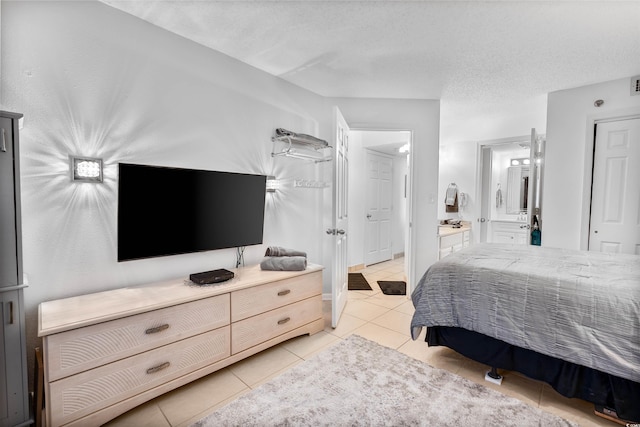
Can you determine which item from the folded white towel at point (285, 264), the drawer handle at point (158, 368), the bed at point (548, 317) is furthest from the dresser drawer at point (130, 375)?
the bed at point (548, 317)

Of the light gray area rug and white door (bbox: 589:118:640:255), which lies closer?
the light gray area rug

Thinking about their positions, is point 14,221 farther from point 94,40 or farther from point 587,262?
point 587,262

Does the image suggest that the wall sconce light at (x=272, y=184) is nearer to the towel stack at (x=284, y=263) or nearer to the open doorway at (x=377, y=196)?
the towel stack at (x=284, y=263)

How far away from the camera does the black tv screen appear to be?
1940 mm

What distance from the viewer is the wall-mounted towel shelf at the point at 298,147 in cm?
295

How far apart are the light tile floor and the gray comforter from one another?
0.35m

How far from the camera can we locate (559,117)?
3416 millimetres

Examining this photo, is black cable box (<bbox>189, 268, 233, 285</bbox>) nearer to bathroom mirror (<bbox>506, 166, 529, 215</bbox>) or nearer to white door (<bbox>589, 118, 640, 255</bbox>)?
white door (<bbox>589, 118, 640, 255</bbox>)

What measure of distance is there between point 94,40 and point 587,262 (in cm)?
378

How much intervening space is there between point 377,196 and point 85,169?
433 cm

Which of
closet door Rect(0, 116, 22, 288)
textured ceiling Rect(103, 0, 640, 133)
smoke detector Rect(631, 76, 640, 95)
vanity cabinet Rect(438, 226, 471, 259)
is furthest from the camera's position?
vanity cabinet Rect(438, 226, 471, 259)

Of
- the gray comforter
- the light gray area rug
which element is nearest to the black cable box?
the light gray area rug

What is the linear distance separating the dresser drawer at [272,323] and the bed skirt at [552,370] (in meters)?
1.01

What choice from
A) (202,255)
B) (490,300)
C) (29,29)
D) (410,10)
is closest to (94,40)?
(29,29)
